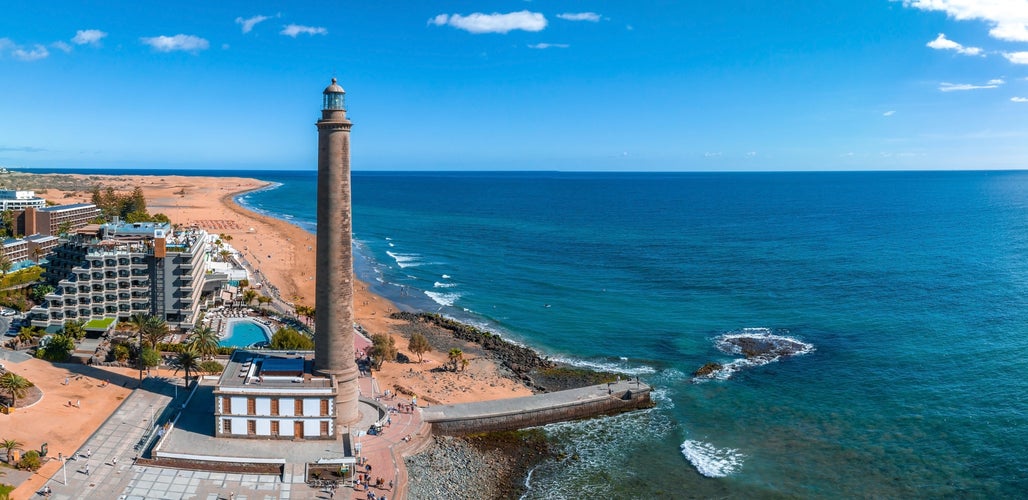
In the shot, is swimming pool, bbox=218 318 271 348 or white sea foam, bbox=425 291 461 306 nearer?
swimming pool, bbox=218 318 271 348

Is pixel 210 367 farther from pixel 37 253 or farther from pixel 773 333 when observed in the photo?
pixel 773 333

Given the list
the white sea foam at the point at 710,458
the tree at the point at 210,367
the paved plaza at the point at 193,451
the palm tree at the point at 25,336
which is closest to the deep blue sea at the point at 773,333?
the white sea foam at the point at 710,458

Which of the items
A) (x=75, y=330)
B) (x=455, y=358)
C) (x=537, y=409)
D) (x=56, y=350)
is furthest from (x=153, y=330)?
(x=537, y=409)

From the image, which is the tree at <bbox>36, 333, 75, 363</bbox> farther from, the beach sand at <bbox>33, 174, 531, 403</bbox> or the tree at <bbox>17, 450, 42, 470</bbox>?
the beach sand at <bbox>33, 174, 531, 403</bbox>

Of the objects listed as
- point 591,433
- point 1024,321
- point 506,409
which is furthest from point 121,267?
point 1024,321

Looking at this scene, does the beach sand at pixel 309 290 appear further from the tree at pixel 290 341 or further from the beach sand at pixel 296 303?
the tree at pixel 290 341

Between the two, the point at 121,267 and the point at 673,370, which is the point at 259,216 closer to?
the point at 121,267

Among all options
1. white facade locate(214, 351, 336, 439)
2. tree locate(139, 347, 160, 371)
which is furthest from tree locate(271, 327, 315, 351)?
white facade locate(214, 351, 336, 439)
